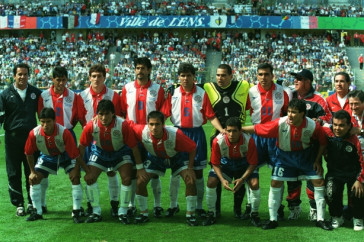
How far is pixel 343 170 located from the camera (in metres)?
6.90

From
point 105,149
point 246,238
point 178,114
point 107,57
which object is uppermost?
point 107,57

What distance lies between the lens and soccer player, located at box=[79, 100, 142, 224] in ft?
23.7

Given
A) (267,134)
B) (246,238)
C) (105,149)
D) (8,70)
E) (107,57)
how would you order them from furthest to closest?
1. (107,57)
2. (8,70)
3. (105,149)
4. (267,134)
5. (246,238)

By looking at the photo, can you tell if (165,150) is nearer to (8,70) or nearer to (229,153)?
(229,153)

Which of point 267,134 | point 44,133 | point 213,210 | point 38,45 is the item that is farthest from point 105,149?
point 38,45

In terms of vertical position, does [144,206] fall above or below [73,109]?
below

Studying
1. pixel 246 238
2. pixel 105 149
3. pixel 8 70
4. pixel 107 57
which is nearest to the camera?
pixel 246 238

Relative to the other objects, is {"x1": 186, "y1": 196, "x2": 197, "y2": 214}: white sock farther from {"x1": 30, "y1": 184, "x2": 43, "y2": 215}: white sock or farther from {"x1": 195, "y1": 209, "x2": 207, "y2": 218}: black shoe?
{"x1": 30, "y1": 184, "x2": 43, "y2": 215}: white sock

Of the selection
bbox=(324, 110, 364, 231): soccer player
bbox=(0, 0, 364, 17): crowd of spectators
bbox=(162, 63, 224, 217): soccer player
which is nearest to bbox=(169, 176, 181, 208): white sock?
bbox=(162, 63, 224, 217): soccer player

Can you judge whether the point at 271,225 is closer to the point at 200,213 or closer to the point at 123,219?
the point at 200,213

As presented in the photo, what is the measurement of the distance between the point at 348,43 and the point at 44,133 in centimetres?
4170

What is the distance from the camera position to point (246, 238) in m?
6.45

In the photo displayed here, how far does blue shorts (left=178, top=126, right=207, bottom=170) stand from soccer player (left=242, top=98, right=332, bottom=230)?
810 mm

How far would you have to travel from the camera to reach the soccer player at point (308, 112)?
290 inches
